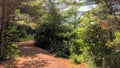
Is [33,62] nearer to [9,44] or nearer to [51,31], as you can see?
[9,44]

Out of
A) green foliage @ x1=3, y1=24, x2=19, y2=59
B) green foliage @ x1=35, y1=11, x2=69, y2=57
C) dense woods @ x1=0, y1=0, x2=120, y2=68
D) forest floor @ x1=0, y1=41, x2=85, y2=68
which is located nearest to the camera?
dense woods @ x1=0, y1=0, x2=120, y2=68

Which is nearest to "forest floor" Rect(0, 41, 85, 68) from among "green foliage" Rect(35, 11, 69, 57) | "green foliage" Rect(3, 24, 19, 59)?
"green foliage" Rect(3, 24, 19, 59)

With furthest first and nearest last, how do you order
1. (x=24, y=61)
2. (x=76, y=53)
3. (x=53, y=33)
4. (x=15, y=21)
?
(x=53, y=33) < (x=15, y=21) < (x=76, y=53) < (x=24, y=61)

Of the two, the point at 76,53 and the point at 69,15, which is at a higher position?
the point at 69,15

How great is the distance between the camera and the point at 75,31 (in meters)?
15.3

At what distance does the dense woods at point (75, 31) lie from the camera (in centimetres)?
1103

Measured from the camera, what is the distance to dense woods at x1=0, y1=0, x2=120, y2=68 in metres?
11.0

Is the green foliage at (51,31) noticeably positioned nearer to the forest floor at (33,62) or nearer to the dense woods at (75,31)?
the dense woods at (75,31)

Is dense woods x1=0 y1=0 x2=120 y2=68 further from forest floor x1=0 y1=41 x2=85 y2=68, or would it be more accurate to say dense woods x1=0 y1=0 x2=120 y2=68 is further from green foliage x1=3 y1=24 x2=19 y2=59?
forest floor x1=0 y1=41 x2=85 y2=68

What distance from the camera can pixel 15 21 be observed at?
1716 centimetres

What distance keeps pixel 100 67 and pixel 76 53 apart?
4309 millimetres

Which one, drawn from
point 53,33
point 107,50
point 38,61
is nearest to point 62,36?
point 53,33

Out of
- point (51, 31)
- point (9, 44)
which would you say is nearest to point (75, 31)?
point (51, 31)

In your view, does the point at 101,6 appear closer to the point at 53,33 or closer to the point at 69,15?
the point at 69,15
